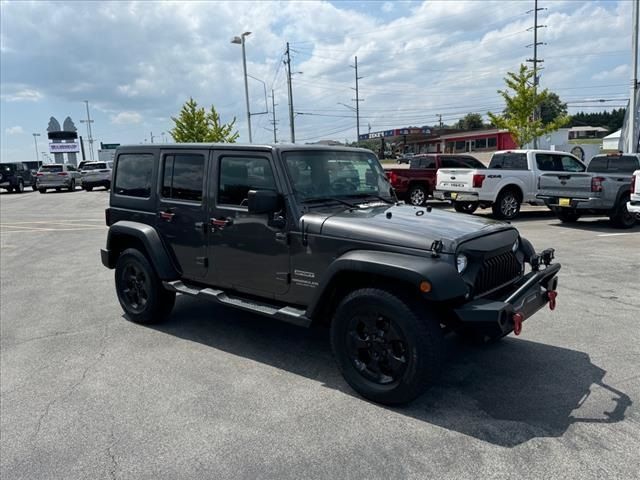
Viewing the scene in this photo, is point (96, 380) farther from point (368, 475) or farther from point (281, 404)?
point (368, 475)

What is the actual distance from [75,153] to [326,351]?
63.9 metres

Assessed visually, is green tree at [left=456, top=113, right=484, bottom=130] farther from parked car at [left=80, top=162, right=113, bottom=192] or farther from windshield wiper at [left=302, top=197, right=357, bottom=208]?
windshield wiper at [left=302, top=197, right=357, bottom=208]

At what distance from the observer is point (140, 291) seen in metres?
5.93

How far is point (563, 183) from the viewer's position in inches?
505

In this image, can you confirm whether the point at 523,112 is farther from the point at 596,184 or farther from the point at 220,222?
A: the point at 220,222

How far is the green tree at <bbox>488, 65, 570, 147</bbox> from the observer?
1012 inches

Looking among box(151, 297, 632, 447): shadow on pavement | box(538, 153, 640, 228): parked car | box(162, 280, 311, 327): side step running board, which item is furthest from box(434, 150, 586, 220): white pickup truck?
box(162, 280, 311, 327): side step running board

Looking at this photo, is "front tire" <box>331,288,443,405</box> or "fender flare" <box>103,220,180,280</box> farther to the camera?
"fender flare" <box>103,220,180,280</box>

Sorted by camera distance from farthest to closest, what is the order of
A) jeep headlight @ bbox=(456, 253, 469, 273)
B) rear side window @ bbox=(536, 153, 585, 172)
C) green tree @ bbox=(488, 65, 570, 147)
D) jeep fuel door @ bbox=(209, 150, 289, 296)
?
1. green tree @ bbox=(488, 65, 570, 147)
2. rear side window @ bbox=(536, 153, 585, 172)
3. jeep fuel door @ bbox=(209, 150, 289, 296)
4. jeep headlight @ bbox=(456, 253, 469, 273)

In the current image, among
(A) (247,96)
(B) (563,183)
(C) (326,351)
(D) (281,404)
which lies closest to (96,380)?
(D) (281,404)

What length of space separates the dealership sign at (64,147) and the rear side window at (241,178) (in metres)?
61.1

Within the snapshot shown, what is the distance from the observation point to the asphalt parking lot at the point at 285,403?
320 cm

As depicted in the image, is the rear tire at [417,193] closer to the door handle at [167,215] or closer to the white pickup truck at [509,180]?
the white pickup truck at [509,180]

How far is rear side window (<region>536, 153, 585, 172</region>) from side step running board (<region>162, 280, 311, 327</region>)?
12.3 m
